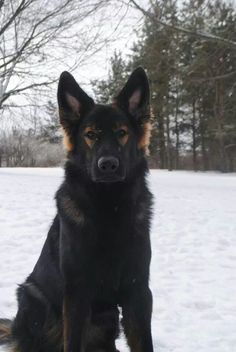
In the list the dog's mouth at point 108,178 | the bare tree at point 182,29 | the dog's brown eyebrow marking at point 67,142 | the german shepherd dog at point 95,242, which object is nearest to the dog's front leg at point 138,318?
the german shepherd dog at point 95,242

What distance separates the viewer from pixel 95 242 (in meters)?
3.21

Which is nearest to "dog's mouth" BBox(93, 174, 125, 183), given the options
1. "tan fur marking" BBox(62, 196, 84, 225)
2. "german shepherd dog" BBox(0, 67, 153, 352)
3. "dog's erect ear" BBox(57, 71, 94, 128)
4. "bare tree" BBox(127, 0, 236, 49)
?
"german shepherd dog" BBox(0, 67, 153, 352)

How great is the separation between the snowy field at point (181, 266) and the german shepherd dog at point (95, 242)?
705mm

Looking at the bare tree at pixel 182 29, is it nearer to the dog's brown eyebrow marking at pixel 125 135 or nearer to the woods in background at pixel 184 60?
the woods in background at pixel 184 60

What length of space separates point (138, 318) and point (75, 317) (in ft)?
1.57

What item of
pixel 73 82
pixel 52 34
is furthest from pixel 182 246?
pixel 52 34

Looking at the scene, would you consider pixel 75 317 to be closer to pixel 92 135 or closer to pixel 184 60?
pixel 92 135

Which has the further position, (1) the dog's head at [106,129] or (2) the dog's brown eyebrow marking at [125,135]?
(2) the dog's brown eyebrow marking at [125,135]

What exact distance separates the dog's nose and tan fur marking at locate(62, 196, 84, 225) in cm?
36

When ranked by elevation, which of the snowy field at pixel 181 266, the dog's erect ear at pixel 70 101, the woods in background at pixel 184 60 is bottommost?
the snowy field at pixel 181 266

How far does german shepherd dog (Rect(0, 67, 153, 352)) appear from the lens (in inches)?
125

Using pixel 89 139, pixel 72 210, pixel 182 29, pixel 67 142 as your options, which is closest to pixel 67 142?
pixel 67 142

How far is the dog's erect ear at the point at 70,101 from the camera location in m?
3.57

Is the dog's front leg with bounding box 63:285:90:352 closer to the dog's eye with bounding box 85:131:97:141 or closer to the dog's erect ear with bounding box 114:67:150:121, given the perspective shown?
the dog's eye with bounding box 85:131:97:141
